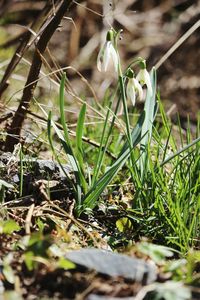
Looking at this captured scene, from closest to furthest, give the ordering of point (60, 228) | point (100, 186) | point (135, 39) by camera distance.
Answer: point (60, 228)
point (100, 186)
point (135, 39)

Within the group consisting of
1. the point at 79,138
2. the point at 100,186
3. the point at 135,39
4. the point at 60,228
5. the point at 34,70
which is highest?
the point at 135,39

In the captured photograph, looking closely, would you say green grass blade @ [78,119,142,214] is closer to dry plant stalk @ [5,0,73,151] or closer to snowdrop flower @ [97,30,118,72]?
snowdrop flower @ [97,30,118,72]

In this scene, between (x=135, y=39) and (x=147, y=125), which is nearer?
(x=147, y=125)

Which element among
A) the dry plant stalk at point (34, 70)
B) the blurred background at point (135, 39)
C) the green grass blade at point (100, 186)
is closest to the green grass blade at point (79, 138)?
the green grass blade at point (100, 186)

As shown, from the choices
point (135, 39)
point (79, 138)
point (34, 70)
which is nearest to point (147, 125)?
point (79, 138)

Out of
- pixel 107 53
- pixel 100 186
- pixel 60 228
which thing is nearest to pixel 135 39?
pixel 107 53

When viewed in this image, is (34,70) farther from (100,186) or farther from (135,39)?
(135,39)

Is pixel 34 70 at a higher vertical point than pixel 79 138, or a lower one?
higher

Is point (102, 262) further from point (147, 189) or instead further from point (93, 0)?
point (93, 0)

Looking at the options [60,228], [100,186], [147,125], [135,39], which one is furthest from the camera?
[135,39]

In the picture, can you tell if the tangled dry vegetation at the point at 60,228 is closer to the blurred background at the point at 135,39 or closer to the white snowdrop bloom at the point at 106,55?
the white snowdrop bloom at the point at 106,55

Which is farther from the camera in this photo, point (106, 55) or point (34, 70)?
point (34, 70)
